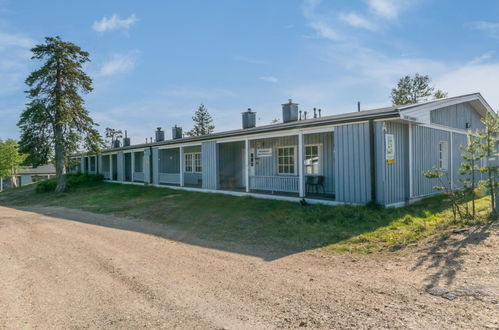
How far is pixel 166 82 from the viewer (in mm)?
18688

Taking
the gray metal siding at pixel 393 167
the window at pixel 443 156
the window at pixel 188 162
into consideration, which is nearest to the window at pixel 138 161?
the window at pixel 188 162

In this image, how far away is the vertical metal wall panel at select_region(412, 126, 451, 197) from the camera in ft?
35.2

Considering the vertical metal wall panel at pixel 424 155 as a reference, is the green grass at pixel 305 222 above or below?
below

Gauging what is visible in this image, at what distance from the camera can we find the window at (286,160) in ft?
46.7

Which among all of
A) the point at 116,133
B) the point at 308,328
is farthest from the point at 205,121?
the point at 308,328

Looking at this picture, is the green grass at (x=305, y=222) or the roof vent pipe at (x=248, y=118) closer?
the green grass at (x=305, y=222)

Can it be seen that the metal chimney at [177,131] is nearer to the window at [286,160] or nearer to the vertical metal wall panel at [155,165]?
the vertical metal wall panel at [155,165]

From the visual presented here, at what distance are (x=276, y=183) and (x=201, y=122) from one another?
136ft

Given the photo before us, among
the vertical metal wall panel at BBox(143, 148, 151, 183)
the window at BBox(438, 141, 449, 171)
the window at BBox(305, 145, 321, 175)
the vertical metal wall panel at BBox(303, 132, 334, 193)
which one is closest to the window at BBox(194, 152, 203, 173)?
the vertical metal wall panel at BBox(143, 148, 151, 183)

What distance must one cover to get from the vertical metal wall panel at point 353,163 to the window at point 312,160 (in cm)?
299

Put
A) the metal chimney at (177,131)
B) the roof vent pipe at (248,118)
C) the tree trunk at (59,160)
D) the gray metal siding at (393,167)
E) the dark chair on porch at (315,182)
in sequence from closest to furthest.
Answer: the gray metal siding at (393,167) → the dark chair on porch at (315,182) → the roof vent pipe at (248,118) → the tree trunk at (59,160) → the metal chimney at (177,131)

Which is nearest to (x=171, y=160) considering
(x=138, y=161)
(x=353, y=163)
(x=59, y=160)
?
(x=138, y=161)

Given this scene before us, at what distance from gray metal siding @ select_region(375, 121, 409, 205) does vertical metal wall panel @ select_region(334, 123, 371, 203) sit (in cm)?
29

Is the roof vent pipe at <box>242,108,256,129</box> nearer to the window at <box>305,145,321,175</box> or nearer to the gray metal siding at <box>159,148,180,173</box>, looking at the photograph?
the gray metal siding at <box>159,148,180,173</box>
